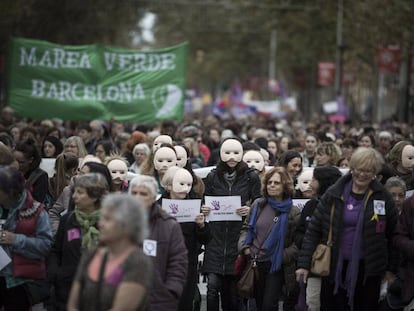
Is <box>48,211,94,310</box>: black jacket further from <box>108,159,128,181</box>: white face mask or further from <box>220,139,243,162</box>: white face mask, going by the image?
<box>220,139,243,162</box>: white face mask

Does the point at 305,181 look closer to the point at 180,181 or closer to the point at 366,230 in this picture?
the point at 180,181

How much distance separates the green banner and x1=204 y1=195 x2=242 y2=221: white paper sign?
9.98 m

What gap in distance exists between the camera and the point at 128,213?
6.46m

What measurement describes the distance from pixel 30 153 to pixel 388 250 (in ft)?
12.4

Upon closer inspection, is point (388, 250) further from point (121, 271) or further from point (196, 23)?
point (196, 23)

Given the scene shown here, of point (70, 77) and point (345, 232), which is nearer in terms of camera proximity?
point (345, 232)

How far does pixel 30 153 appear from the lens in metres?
11.4

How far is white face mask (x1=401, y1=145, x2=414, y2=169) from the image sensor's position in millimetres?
12461

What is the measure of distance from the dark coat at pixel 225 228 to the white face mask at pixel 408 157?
72.8 inches

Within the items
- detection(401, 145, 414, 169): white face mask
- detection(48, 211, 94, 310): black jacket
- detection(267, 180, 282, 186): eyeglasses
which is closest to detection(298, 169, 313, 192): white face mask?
detection(267, 180, 282, 186): eyeglasses

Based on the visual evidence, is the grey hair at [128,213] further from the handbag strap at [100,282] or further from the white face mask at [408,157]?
the white face mask at [408,157]

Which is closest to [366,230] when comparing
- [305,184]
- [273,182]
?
[273,182]

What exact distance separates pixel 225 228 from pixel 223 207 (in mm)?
333

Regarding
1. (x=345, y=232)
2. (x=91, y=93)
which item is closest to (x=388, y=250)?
(x=345, y=232)
